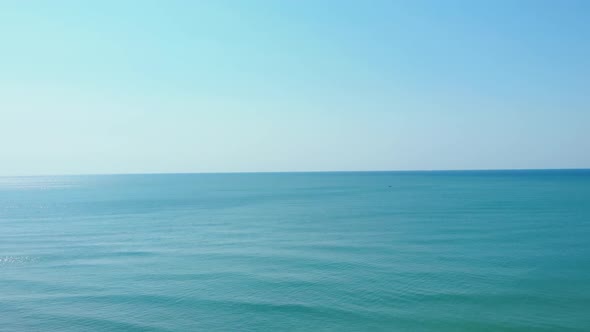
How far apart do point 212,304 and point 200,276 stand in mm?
7609

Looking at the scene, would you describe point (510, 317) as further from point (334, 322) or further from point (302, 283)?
point (302, 283)

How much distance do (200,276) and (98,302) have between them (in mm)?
8760

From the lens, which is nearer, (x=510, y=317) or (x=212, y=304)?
(x=510, y=317)

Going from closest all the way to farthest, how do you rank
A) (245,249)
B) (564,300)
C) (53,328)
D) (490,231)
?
1. (53,328)
2. (564,300)
3. (245,249)
4. (490,231)

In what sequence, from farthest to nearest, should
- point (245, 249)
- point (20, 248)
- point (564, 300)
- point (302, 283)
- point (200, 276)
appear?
point (20, 248)
point (245, 249)
point (200, 276)
point (302, 283)
point (564, 300)

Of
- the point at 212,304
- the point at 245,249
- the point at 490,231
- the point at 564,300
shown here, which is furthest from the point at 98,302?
the point at 490,231

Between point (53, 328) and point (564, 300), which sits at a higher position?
point (564, 300)

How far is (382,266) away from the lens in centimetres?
4028

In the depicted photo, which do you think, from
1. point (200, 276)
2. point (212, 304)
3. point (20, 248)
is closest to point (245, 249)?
point (200, 276)

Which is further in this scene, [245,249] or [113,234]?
[113,234]

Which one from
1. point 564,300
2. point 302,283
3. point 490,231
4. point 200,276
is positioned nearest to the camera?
point 564,300

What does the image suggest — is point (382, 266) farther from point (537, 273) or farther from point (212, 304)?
point (212, 304)

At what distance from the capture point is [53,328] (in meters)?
27.4

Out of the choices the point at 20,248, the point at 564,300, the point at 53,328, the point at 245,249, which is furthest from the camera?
the point at 20,248
